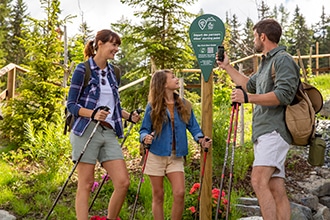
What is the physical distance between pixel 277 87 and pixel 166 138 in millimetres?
1168

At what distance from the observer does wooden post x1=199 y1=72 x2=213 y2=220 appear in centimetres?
427

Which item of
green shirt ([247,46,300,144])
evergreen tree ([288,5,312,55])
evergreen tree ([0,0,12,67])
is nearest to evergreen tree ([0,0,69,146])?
green shirt ([247,46,300,144])

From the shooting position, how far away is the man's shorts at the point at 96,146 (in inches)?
144

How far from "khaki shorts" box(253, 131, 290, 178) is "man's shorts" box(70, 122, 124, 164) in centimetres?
115

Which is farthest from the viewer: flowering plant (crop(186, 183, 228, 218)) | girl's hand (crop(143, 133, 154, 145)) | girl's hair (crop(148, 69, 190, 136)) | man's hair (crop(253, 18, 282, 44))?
flowering plant (crop(186, 183, 228, 218))

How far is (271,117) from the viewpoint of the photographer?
347 cm

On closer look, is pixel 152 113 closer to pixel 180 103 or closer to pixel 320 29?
pixel 180 103

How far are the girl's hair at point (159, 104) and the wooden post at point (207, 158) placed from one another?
216mm

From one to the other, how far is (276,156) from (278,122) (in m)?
0.26

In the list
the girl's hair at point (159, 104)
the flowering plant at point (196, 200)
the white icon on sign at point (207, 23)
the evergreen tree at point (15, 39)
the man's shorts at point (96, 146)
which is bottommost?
the flowering plant at point (196, 200)

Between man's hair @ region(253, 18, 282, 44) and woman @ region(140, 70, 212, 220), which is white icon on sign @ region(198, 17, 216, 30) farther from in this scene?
man's hair @ region(253, 18, 282, 44)

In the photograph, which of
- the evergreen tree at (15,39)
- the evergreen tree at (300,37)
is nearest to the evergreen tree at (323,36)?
the evergreen tree at (300,37)

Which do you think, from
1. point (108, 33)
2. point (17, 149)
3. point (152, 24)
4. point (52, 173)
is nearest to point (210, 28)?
point (108, 33)

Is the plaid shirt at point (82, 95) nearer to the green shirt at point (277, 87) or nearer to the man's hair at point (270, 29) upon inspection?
the green shirt at point (277, 87)
